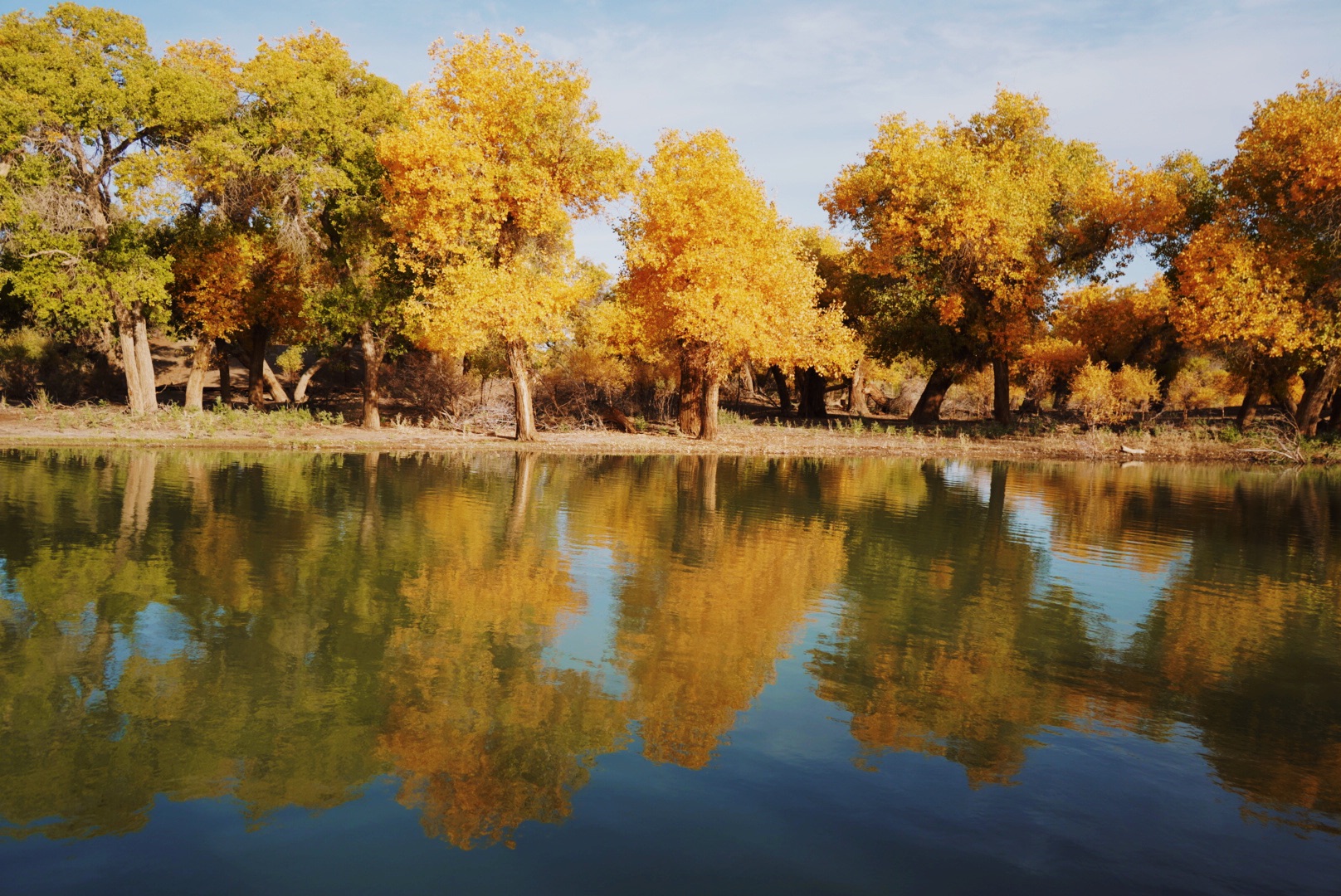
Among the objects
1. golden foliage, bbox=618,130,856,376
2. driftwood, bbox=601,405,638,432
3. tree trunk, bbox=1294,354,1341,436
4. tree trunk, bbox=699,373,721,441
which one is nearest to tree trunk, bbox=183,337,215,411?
driftwood, bbox=601,405,638,432

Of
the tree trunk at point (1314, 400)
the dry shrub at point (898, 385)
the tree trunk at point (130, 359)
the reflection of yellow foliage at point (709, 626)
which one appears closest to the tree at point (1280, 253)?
the tree trunk at point (1314, 400)

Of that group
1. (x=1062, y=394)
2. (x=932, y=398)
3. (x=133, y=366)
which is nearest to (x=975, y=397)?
(x=1062, y=394)

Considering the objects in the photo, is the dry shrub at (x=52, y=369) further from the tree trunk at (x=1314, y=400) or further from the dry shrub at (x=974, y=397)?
the tree trunk at (x=1314, y=400)

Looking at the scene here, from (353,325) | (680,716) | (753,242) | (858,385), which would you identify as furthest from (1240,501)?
(858,385)

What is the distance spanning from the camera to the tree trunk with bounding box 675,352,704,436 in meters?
40.0

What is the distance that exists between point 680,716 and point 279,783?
299cm

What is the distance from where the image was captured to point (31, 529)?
13.9m

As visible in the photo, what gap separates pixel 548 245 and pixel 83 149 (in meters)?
16.6

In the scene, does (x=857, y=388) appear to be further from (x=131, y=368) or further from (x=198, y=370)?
(x=131, y=368)

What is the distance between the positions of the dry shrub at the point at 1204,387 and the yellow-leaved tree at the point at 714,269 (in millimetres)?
38254

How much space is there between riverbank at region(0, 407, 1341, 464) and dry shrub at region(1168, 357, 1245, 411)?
21.9 m

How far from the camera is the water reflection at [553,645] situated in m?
6.54

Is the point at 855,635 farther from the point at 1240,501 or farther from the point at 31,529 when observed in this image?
the point at 1240,501

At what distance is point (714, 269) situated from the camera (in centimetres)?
3419
